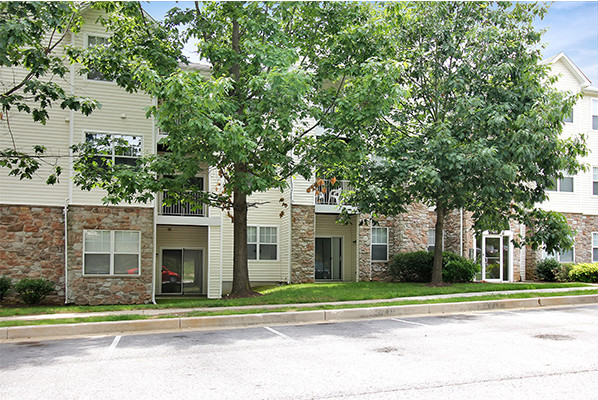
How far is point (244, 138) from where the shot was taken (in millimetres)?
11656

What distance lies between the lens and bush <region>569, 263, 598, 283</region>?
22.2m

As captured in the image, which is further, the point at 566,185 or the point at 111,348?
the point at 566,185

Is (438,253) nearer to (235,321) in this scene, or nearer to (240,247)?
(240,247)

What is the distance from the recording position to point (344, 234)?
81.1 ft

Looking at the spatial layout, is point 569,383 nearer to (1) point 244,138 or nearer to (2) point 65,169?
(1) point 244,138

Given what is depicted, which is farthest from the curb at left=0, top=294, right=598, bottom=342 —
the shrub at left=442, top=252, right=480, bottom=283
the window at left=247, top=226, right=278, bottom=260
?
the window at left=247, top=226, right=278, bottom=260

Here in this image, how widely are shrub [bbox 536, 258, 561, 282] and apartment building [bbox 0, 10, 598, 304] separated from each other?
0.59 metres

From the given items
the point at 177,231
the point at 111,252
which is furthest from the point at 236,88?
the point at 177,231

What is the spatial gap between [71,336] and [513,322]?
8.70 metres

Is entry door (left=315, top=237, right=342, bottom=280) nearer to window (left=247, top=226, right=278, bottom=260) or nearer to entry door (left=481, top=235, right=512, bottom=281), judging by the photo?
window (left=247, top=226, right=278, bottom=260)

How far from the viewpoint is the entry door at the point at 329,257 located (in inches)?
966

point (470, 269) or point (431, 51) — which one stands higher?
point (431, 51)

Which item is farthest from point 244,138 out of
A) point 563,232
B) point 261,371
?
point 563,232

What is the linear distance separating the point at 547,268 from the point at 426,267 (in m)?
6.83
